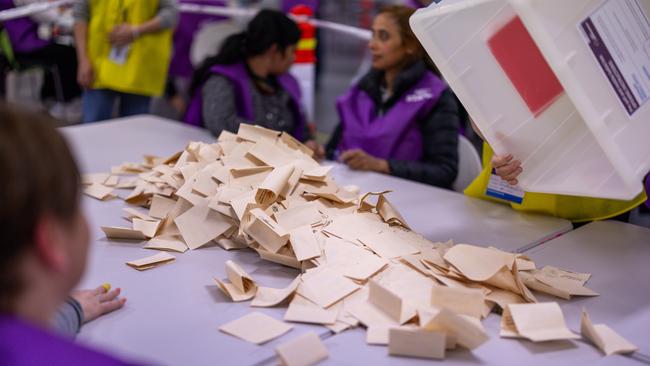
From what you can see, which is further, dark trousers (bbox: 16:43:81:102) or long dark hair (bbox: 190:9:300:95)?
dark trousers (bbox: 16:43:81:102)

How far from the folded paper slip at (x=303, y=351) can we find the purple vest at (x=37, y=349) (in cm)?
45

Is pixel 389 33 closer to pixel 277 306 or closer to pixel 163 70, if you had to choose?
pixel 163 70

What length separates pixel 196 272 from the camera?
1451 millimetres

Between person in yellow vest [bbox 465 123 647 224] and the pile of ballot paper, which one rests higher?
the pile of ballot paper

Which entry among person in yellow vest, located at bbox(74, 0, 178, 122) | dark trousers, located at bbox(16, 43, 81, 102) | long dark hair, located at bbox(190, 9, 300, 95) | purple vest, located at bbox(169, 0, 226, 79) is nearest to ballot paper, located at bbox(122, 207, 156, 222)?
long dark hair, located at bbox(190, 9, 300, 95)

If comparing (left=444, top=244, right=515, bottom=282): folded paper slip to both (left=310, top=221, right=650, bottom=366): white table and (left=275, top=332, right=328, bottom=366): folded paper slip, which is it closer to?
(left=310, top=221, right=650, bottom=366): white table

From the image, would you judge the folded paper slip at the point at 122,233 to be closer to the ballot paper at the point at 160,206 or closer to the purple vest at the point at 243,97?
the ballot paper at the point at 160,206

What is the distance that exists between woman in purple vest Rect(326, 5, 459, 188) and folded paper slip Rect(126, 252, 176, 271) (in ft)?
3.20

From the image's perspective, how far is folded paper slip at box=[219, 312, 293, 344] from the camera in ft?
3.87

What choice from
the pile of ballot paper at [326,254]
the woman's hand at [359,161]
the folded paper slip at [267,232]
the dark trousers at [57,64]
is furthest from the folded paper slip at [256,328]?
the dark trousers at [57,64]

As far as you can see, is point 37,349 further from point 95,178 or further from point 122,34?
point 122,34

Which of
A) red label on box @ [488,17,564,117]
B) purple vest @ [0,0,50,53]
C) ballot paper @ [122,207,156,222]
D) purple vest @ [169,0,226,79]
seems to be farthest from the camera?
purple vest @ [169,0,226,79]

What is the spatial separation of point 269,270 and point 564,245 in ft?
2.32

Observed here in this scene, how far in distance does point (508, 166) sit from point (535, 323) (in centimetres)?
46
